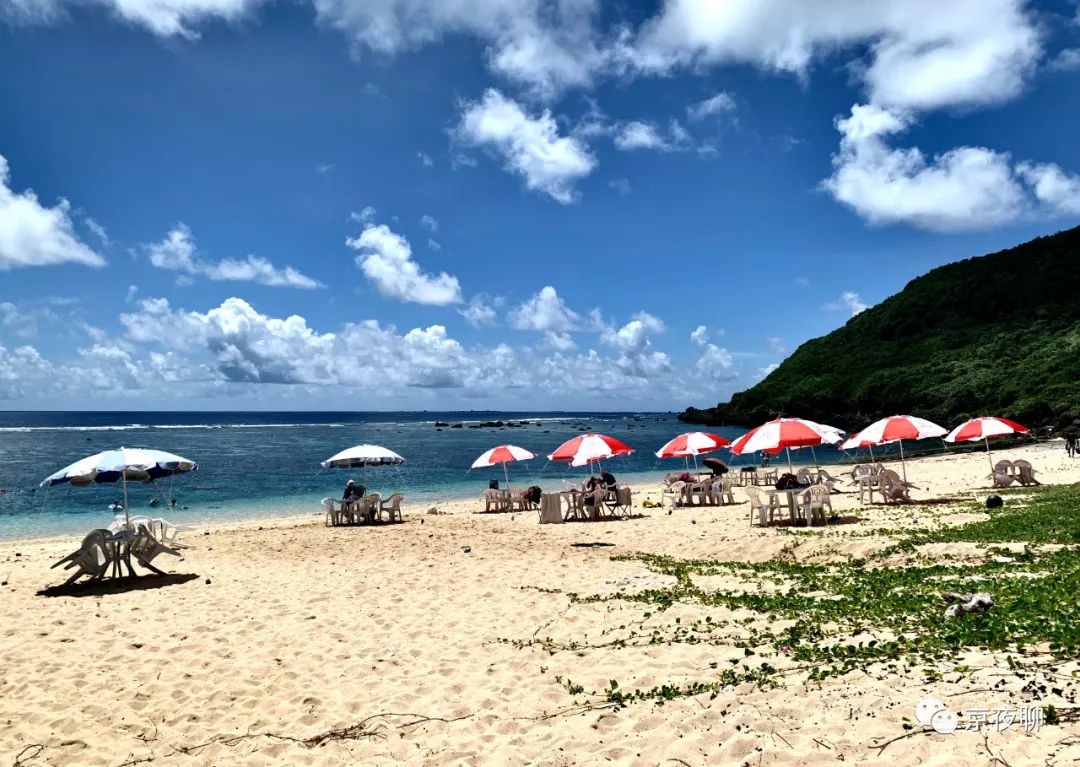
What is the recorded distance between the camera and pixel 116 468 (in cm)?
1200

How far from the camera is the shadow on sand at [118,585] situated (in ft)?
36.0

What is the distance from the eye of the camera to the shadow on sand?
36.0 ft

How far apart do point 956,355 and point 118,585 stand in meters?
78.8

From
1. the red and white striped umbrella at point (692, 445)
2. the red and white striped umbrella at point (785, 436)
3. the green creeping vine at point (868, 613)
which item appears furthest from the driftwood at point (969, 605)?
the red and white striped umbrella at point (692, 445)

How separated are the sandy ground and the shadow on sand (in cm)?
18

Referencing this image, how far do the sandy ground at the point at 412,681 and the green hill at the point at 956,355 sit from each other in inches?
1982

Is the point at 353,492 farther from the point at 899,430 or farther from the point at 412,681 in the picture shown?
the point at 899,430

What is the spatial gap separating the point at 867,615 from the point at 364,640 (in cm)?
553

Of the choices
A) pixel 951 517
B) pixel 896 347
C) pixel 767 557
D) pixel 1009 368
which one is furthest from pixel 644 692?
pixel 896 347

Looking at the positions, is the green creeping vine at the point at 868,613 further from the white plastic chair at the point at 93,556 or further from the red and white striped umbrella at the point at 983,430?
the red and white striped umbrella at the point at 983,430

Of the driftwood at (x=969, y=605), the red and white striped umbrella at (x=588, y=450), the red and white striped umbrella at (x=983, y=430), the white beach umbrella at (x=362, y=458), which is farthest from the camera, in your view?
the white beach umbrella at (x=362, y=458)

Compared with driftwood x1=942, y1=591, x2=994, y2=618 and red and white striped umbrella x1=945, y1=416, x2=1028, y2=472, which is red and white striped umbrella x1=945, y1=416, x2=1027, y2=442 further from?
driftwood x1=942, y1=591, x2=994, y2=618

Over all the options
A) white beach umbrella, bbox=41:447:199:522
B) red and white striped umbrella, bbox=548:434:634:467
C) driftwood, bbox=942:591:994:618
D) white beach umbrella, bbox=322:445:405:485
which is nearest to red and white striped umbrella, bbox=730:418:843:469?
red and white striped umbrella, bbox=548:434:634:467

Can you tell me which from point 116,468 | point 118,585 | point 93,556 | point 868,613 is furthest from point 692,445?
point 93,556
